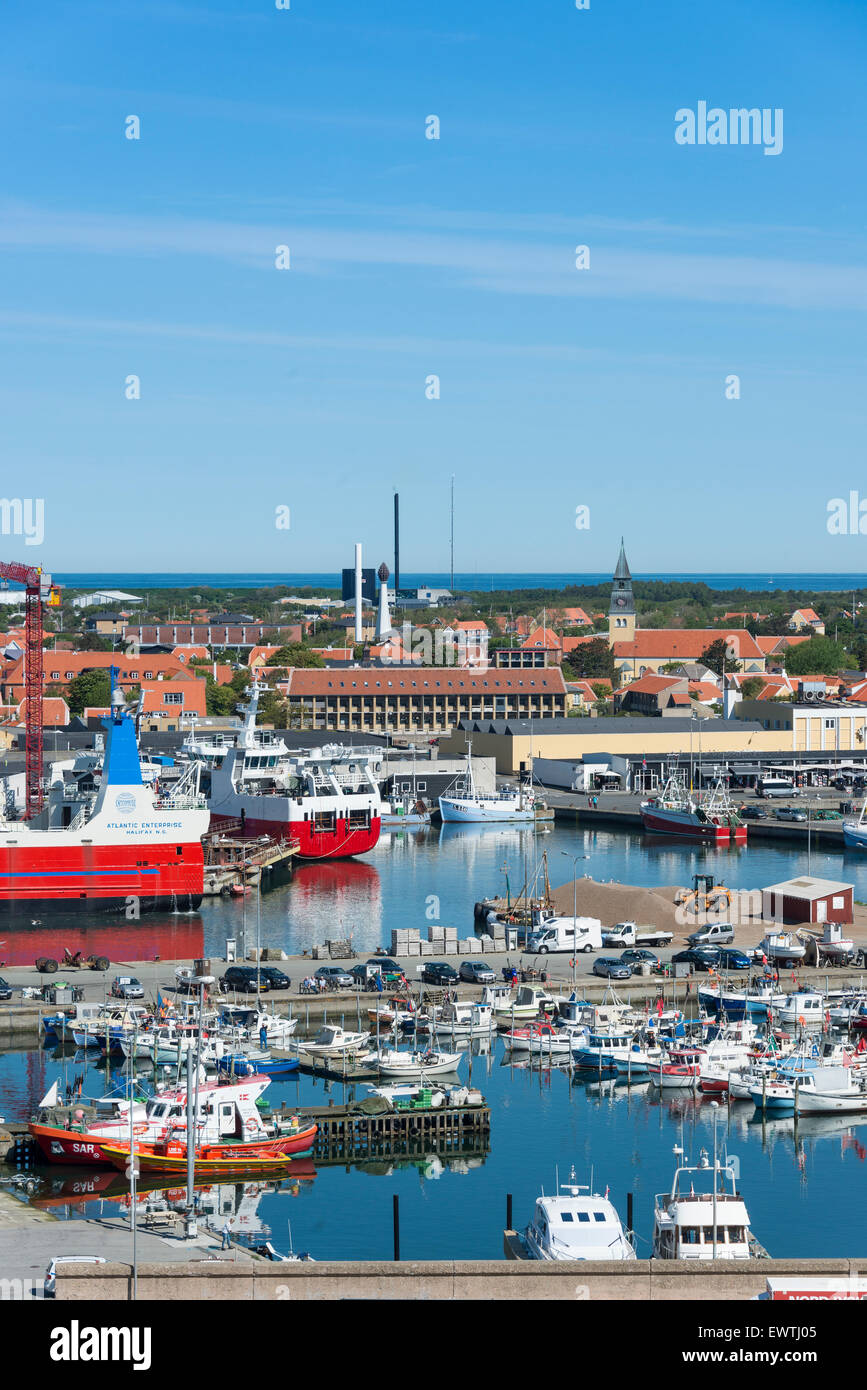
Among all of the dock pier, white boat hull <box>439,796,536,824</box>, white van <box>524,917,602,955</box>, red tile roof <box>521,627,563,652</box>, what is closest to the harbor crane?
white boat hull <box>439,796,536,824</box>

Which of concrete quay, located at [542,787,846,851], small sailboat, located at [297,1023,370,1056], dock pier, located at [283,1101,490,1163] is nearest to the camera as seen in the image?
dock pier, located at [283,1101,490,1163]

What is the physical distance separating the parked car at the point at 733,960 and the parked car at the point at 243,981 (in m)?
6.44

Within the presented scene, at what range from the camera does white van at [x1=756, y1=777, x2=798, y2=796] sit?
48156 millimetres

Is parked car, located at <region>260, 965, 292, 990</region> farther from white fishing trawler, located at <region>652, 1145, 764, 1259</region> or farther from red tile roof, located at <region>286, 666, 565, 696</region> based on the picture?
red tile roof, located at <region>286, 666, 565, 696</region>

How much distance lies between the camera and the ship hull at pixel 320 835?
37438 millimetres

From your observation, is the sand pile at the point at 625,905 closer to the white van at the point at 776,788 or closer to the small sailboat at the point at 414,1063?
the small sailboat at the point at 414,1063

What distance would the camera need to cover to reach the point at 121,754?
3131 centimetres

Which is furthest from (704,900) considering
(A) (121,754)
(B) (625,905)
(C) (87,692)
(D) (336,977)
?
(C) (87,692)

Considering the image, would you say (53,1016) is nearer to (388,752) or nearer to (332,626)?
(388,752)

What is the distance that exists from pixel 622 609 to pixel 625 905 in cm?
5576

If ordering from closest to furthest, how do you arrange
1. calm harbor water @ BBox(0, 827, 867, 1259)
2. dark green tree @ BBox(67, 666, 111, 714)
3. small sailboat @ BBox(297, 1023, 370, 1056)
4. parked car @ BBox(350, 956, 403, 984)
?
calm harbor water @ BBox(0, 827, 867, 1259) < small sailboat @ BBox(297, 1023, 370, 1056) < parked car @ BBox(350, 956, 403, 984) < dark green tree @ BBox(67, 666, 111, 714)

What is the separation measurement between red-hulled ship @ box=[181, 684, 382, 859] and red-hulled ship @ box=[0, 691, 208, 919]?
5.84m

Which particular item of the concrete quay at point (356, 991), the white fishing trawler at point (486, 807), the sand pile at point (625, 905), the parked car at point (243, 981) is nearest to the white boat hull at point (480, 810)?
the white fishing trawler at point (486, 807)
